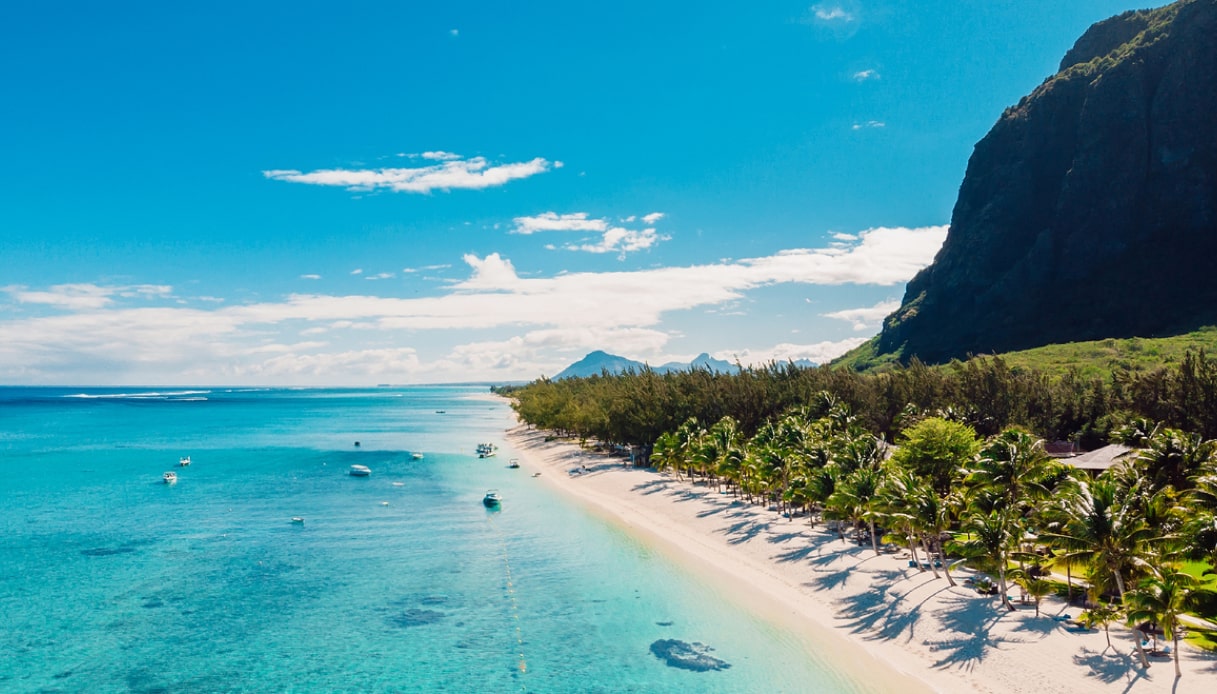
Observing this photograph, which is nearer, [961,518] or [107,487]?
[961,518]

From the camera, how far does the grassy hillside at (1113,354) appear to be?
106 m

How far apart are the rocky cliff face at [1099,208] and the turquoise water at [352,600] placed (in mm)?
132881

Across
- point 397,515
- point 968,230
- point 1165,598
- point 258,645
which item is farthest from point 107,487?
point 968,230

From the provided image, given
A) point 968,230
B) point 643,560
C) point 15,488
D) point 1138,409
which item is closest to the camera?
point 643,560

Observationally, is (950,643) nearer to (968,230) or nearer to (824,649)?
(824,649)

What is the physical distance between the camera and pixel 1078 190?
158m

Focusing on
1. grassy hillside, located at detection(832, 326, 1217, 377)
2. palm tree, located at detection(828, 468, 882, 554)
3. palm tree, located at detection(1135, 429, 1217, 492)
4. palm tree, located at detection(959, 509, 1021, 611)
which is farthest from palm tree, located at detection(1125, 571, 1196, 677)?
grassy hillside, located at detection(832, 326, 1217, 377)

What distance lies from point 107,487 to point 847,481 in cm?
10180

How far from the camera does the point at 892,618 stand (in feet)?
124

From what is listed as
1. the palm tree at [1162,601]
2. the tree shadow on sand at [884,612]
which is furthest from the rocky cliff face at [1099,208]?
the palm tree at [1162,601]

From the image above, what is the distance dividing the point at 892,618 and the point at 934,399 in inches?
2462

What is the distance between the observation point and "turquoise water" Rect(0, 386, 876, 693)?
34031mm

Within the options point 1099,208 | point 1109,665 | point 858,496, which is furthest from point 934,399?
point 1099,208

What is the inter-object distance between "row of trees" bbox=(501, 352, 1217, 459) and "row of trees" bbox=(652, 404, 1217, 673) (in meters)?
17.3
